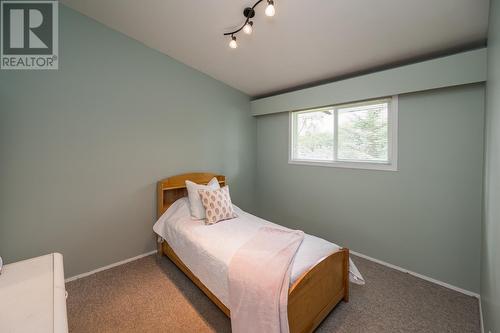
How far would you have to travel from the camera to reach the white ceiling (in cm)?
174

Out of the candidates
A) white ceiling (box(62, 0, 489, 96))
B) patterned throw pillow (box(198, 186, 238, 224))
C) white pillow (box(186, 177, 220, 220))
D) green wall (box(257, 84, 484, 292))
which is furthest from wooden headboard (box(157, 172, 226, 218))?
green wall (box(257, 84, 484, 292))

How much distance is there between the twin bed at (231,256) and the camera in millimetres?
1494

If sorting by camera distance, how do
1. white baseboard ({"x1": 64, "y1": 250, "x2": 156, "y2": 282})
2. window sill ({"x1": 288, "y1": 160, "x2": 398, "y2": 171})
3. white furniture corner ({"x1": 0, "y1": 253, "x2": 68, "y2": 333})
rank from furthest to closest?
window sill ({"x1": 288, "y1": 160, "x2": 398, "y2": 171}) → white baseboard ({"x1": 64, "y1": 250, "x2": 156, "y2": 282}) → white furniture corner ({"x1": 0, "y1": 253, "x2": 68, "y2": 333})

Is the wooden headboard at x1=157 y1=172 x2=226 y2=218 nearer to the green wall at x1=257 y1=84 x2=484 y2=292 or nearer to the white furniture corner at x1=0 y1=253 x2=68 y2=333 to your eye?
the white furniture corner at x1=0 y1=253 x2=68 y2=333

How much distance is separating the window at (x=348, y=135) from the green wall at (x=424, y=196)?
10 cm

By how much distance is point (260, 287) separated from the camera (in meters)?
1.40

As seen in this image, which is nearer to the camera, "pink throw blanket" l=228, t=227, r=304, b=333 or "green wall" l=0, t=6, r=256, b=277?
"pink throw blanket" l=228, t=227, r=304, b=333

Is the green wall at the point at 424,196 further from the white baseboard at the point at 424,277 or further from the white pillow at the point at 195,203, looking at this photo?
the white pillow at the point at 195,203

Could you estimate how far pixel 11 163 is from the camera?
78.0 inches

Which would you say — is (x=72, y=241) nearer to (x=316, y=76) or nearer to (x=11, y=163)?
(x=11, y=163)

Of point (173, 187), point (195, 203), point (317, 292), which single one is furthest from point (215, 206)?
point (317, 292)

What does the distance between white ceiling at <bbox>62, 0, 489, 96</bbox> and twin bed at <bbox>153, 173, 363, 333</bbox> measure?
6.26ft

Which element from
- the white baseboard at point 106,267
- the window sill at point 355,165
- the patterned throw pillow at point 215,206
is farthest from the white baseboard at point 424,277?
the white baseboard at point 106,267

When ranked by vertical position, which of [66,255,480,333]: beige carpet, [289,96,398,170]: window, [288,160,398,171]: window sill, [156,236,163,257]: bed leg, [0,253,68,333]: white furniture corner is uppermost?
[289,96,398,170]: window
